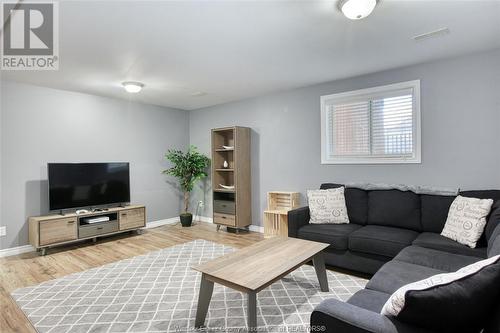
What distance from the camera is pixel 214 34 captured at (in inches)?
99.4

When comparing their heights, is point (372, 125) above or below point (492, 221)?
above

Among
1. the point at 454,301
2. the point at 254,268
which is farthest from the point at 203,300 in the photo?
the point at 454,301

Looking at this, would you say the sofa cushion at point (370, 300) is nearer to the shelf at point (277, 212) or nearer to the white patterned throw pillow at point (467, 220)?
the white patterned throw pillow at point (467, 220)

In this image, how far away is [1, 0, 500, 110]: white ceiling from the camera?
7.01 ft

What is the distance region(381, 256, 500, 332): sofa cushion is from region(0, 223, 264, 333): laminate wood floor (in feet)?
8.39

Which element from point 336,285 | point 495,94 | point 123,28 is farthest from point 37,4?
point 495,94

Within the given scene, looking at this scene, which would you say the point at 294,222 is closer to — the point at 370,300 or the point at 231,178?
→ the point at 370,300

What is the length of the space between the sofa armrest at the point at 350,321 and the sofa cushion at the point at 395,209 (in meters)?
2.24

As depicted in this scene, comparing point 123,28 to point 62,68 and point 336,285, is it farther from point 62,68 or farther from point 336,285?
point 336,285

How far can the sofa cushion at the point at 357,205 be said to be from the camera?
133 inches

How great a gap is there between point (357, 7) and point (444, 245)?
2168 mm

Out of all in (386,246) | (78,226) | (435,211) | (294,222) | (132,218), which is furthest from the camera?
(132,218)

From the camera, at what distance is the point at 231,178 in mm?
5395

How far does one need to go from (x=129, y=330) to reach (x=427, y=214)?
3082 millimetres
